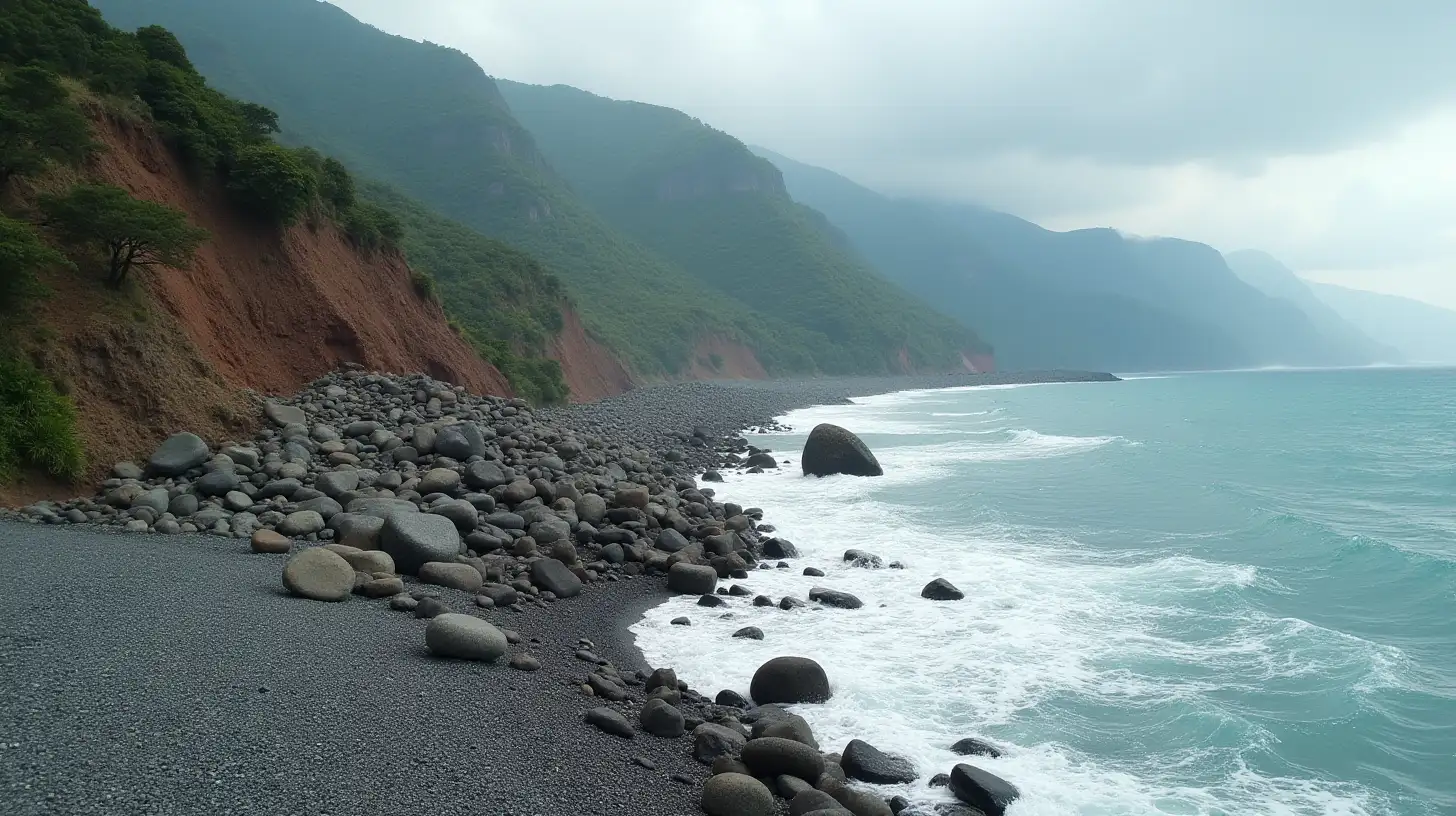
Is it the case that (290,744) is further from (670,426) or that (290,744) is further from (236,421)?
(670,426)

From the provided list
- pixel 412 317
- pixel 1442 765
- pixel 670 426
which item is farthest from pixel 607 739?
pixel 670 426

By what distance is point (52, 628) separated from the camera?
25.6 ft

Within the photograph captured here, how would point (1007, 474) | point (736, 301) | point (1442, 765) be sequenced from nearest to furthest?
1. point (1442, 765)
2. point (1007, 474)
3. point (736, 301)

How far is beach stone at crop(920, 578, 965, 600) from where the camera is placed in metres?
13.9

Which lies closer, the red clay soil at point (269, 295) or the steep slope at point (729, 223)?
the red clay soil at point (269, 295)

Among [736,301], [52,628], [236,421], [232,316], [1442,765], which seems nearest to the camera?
[52,628]

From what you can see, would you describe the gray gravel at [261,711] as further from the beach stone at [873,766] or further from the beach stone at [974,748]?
the beach stone at [974,748]

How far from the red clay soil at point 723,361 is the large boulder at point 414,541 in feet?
224

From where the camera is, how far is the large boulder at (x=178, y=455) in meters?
13.8

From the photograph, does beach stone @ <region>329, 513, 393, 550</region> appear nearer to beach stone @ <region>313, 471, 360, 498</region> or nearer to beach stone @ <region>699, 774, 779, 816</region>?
beach stone @ <region>313, 471, 360, 498</region>

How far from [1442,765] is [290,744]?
11156 millimetres

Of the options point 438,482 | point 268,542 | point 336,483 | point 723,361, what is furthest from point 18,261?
point 723,361

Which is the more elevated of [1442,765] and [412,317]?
[412,317]

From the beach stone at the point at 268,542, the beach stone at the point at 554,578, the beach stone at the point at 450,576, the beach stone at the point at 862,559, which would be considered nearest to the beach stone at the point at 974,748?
the beach stone at the point at 554,578
